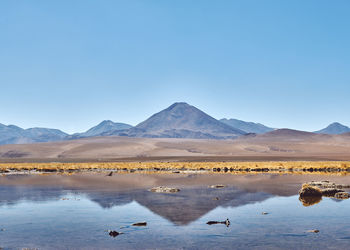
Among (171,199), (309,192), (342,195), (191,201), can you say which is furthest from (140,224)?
(342,195)

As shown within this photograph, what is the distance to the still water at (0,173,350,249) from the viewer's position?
1171 centimetres

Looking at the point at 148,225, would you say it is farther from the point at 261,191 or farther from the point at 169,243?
the point at 261,191

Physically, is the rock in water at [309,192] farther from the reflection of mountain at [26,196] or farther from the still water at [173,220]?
the reflection of mountain at [26,196]

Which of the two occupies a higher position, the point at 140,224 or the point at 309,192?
the point at 309,192

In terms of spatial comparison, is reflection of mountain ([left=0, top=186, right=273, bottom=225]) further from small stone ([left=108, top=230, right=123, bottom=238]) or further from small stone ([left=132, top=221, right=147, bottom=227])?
small stone ([left=108, top=230, right=123, bottom=238])

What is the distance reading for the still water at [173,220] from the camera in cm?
1171

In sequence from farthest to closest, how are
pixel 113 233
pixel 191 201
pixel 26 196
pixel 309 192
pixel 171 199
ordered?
pixel 26 196 → pixel 309 192 → pixel 171 199 → pixel 191 201 → pixel 113 233

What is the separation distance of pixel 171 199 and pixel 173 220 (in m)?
6.00

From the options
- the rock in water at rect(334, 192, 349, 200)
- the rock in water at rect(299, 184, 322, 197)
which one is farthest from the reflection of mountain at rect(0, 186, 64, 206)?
the rock in water at rect(334, 192, 349, 200)

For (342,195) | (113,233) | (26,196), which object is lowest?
(113,233)

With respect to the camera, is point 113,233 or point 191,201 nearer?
point 113,233

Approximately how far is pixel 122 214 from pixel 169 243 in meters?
5.46

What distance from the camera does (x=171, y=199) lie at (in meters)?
21.2

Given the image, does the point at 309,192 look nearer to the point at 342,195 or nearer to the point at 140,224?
the point at 342,195
